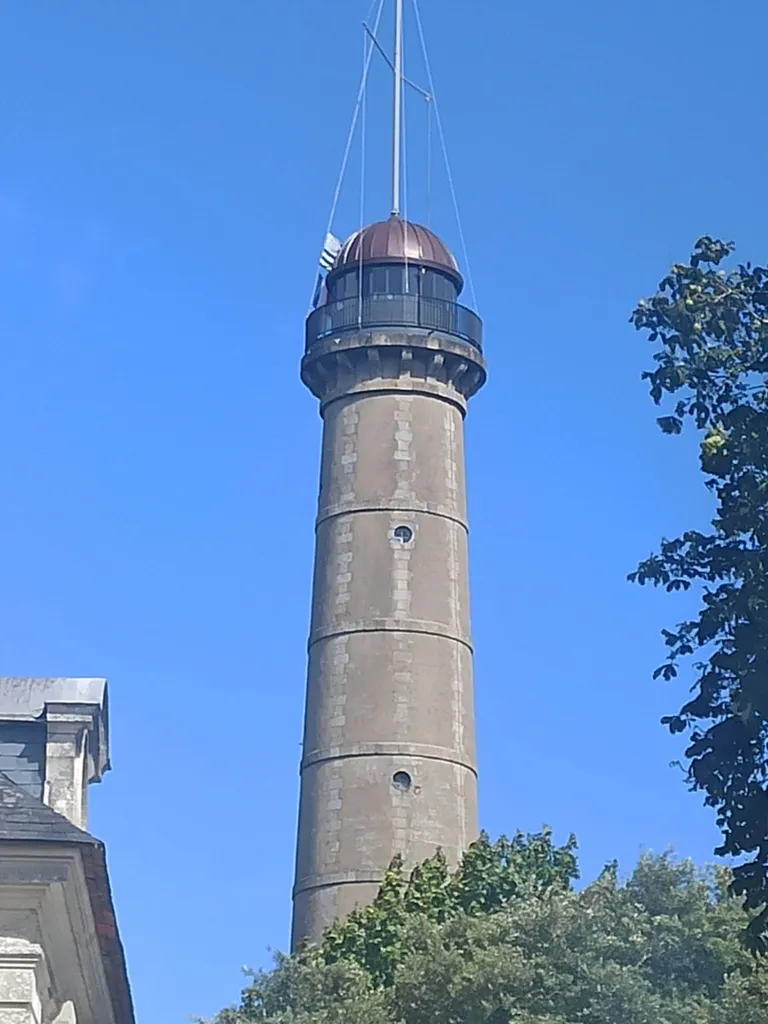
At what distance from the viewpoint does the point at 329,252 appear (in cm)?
4994

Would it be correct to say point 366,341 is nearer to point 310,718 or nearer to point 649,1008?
point 310,718

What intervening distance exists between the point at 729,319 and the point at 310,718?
97.0 feet

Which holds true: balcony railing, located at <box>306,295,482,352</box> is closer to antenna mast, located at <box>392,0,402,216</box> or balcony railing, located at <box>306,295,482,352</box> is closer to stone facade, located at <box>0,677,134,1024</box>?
antenna mast, located at <box>392,0,402,216</box>

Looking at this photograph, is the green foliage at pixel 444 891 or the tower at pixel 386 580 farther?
the tower at pixel 386 580

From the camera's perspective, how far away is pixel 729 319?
15.4 metres

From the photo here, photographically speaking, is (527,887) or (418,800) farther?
(418,800)

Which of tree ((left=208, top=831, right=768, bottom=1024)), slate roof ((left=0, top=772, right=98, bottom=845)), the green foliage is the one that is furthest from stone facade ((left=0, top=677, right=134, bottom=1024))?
the green foliage

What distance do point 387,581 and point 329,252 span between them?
9684mm

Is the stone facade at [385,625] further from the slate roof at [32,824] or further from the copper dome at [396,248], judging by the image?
the slate roof at [32,824]

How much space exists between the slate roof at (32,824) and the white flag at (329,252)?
37033 mm

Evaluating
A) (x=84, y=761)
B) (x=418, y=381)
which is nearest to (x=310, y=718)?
(x=418, y=381)

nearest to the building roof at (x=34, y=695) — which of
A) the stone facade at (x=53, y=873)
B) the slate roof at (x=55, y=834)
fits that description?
the stone facade at (x=53, y=873)

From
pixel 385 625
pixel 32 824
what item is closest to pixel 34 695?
pixel 32 824

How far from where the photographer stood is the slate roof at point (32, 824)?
42.0 ft
